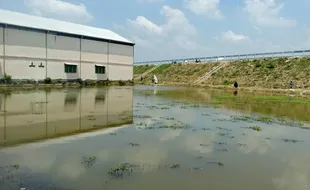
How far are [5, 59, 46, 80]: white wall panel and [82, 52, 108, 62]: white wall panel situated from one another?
22.5 feet

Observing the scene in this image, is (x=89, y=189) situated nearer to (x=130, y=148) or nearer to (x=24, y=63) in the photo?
(x=130, y=148)

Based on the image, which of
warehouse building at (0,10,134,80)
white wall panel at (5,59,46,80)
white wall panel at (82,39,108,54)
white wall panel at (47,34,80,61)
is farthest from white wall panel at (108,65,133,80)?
white wall panel at (5,59,46,80)

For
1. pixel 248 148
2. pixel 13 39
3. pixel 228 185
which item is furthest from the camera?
pixel 13 39

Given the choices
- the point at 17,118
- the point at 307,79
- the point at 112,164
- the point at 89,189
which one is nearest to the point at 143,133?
the point at 112,164

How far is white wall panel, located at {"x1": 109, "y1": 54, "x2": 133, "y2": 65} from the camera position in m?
44.8

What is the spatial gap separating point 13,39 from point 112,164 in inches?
1251

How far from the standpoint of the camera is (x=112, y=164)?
6492 mm

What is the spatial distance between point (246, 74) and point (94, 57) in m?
28.6

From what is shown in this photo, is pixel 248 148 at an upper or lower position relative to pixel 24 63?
lower

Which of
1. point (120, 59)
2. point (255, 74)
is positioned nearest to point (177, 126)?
point (120, 59)

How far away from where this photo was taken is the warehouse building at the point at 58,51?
3262 cm

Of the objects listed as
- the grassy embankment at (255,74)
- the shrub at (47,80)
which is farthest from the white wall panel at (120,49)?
the grassy embankment at (255,74)

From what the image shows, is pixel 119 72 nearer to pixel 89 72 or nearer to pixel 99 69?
pixel 99 69

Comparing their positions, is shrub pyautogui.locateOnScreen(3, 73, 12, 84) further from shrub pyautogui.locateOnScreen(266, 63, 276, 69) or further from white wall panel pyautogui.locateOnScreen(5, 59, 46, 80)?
shrub pyautogui.locateOnScreen(266, 63, 276, 69)
